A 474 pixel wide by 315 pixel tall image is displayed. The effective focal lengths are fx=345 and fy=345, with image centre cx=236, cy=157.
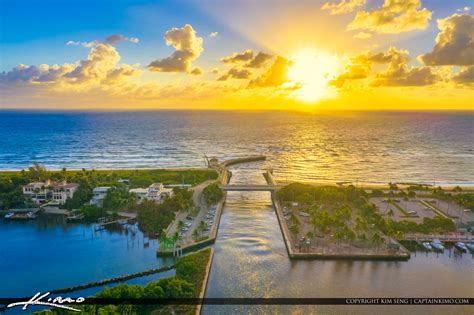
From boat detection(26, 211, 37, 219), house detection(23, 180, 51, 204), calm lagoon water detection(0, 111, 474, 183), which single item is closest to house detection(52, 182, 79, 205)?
house detection(23, 180, 51, 204)

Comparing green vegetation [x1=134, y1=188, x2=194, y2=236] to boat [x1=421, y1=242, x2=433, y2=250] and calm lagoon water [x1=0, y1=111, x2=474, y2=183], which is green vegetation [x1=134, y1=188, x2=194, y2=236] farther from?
calm lagoon water [x1=0, y1=111, x2=474, y2=183]

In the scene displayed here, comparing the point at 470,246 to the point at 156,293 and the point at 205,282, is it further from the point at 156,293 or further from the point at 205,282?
the point at 156,293

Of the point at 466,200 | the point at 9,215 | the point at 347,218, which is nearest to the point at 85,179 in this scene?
the point at 9,215

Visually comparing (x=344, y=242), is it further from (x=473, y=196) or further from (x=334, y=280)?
(x=473, y=196)

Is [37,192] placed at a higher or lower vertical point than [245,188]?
lower

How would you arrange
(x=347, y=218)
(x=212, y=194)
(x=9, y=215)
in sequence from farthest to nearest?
(x=212, y=194) → (x=9, y=215) → (x=347, y=218)
